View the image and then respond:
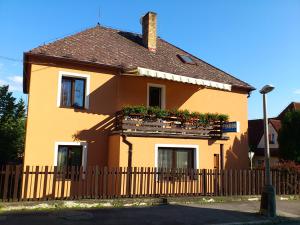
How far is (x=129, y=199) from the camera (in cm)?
1395

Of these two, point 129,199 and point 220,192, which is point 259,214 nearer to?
point 220,192


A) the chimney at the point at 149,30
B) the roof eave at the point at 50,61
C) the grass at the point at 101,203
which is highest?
the chimney at the point at 149,30

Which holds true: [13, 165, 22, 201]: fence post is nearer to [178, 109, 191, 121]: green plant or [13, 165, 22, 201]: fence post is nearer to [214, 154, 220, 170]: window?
[178, 109, 191, 121]: green plant

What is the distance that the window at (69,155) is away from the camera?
53.5ft

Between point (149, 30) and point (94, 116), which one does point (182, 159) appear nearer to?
point (94, 116)

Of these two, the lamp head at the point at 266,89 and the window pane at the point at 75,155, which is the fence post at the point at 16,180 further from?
the lamp head at the point at 266,89

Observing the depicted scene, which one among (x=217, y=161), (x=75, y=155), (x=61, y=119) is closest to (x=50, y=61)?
(x=61, y=119)

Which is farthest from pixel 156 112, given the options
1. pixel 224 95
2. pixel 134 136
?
pixel 224 95

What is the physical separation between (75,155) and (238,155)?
10069 mm

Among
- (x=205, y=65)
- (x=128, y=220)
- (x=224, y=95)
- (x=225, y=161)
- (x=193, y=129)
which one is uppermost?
(x=205, y=65)

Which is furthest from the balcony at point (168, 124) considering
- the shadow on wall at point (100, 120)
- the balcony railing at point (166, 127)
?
the shadow on wall at point (100, 120)

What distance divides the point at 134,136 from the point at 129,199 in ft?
11.2

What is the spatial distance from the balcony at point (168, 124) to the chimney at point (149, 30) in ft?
19.6

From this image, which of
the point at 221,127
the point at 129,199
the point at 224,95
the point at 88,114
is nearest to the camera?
the point at 129,199
